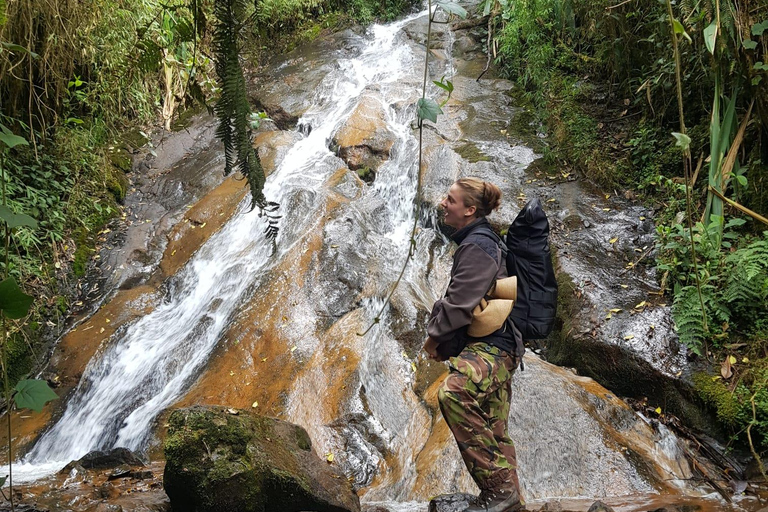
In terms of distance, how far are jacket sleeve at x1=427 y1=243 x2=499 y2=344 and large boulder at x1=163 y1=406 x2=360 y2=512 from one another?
50.3 inches

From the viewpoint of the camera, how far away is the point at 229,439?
329 cm

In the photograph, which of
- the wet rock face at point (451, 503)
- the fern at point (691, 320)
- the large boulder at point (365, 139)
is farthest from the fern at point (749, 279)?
the large boulder at point (365, 139)

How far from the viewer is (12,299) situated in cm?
189

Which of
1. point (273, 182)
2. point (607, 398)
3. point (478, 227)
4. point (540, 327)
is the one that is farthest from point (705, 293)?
point (273, 182)

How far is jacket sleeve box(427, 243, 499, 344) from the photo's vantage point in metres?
2.90

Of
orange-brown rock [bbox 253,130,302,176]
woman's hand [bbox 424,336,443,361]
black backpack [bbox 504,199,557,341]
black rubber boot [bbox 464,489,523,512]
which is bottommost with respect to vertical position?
black rubber boot [bbox 464,489,523,512]

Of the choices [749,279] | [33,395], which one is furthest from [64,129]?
[749,279]

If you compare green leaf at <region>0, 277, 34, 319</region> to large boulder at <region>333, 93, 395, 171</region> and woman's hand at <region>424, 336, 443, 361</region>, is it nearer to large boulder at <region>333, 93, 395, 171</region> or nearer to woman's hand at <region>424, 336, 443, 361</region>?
woman's hand at <region>424, 336, 443, 361</region>

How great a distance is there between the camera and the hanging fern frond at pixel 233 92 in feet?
5.64

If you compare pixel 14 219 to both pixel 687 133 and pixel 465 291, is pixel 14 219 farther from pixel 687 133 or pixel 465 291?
pixel 687 133

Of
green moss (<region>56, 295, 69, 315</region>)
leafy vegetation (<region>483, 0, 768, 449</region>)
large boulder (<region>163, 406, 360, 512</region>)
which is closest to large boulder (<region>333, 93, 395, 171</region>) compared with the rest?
leafy vegetation (<region>483, 0, 768, 449</region>)

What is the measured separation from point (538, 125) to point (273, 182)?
4368 millimetres

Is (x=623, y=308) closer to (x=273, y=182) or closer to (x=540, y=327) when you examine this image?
(x=540, y=327)

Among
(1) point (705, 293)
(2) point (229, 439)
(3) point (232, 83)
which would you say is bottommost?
(1) point (705, 293)
